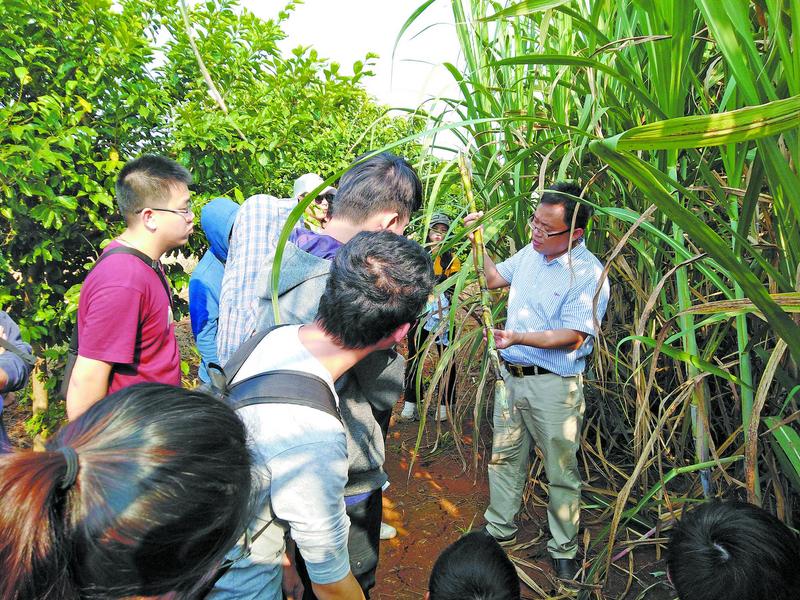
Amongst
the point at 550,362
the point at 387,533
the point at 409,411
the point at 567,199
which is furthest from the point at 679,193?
the point at 409,411

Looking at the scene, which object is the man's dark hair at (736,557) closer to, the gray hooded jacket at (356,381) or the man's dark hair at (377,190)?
the gray hooded jacket at (356,381)

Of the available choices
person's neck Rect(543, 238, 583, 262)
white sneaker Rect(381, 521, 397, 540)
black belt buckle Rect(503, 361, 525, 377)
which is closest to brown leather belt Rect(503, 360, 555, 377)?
black belt buckle Rect(503, 361, 525, 377)

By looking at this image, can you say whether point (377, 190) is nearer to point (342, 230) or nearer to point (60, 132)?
point (342, 230)

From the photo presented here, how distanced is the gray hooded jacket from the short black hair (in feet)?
0.92

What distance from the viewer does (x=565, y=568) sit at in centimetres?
216

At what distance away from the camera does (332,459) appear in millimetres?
995

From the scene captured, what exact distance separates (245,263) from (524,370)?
1.23 m

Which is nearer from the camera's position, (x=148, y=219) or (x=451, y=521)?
(x=148, y=219)

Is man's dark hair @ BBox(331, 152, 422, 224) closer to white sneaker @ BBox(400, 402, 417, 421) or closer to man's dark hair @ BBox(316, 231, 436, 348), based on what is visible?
man's dark hair @ BBox(316, 231, 436, 348)

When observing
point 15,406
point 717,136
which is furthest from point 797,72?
point 15,406

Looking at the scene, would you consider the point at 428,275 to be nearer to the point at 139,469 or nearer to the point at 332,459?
the point at 332,459

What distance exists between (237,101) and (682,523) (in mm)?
3427

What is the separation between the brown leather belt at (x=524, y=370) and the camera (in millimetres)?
2205

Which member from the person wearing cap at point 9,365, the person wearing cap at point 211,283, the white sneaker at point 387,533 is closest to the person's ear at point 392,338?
the person wearing cap at point 9,365
